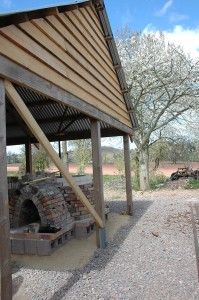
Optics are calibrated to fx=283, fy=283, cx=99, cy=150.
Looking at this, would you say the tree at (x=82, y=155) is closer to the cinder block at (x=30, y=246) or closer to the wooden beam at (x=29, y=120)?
the cinder block at (x=30, y=246)

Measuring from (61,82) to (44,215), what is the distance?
2.76 m

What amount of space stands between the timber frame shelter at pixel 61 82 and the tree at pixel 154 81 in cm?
697

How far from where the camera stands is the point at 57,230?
5312mm

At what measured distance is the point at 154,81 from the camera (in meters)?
14.9

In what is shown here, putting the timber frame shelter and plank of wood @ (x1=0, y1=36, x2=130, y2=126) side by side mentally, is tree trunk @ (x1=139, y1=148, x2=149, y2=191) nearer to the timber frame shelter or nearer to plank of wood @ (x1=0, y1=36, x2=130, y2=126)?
the timber frame shelter

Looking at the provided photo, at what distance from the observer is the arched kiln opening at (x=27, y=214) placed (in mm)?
5996

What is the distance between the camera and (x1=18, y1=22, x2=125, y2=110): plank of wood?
350 cm

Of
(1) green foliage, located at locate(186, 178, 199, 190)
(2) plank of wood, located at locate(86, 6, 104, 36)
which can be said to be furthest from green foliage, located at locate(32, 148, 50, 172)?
(2) plank of wood, located at locate(86, 6, 104, 36)

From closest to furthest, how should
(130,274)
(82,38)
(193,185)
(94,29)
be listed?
(130,274) < (82,38) < (94,29) < (193,185)

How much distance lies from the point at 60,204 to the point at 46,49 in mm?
3324

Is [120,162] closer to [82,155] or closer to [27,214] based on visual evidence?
[82,155]

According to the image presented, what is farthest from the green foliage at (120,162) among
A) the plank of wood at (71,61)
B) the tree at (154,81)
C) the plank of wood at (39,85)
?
the plank of wood at (39,85)

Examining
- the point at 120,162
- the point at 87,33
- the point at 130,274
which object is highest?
the point at 87,33

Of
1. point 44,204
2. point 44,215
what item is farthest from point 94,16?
point 44,215
